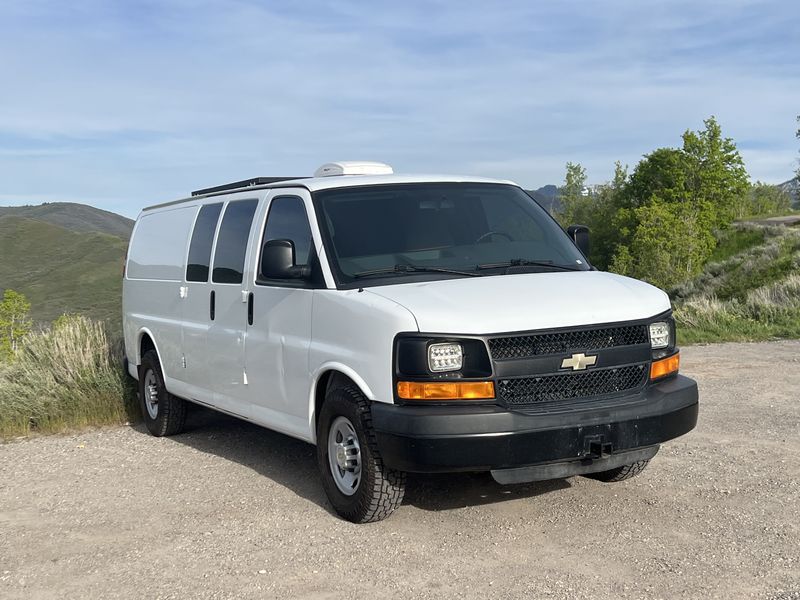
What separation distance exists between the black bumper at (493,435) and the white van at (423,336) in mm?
11

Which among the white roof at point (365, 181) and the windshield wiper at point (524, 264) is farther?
the white roof at point (365, 181)

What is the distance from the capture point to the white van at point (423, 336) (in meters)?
5.19

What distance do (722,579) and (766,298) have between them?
14.9m

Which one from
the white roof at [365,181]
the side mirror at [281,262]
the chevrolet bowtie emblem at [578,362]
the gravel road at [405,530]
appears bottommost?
the gravel road at [405,530]

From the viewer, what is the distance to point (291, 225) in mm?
6586

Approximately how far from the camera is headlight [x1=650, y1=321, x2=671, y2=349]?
19.0 ft

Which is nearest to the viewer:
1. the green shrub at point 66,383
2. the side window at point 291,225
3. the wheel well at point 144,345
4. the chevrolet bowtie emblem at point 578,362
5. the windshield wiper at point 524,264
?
the chevrolet bowtie emblem at point 578,362

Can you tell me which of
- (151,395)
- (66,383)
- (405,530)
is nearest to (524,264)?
(405,530)

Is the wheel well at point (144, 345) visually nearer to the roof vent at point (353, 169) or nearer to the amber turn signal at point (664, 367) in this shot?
the roof vent at point (353, 169)

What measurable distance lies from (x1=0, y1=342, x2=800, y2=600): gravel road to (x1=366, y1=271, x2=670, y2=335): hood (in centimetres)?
124

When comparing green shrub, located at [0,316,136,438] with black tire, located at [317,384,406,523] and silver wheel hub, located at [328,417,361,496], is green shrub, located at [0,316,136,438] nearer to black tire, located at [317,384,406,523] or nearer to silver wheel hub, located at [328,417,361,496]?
silver wheel hub, located at [328,417,361,496]

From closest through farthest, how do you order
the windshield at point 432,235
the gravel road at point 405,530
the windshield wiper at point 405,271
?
the gravel road at point 405,530 < the windshield wiper at point 405,271 < the windshield at point 432,235

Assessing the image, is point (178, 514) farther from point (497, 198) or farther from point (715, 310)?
point (715, 310)

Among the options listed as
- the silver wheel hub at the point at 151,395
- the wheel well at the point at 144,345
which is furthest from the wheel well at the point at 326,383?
the wheel well at the point at 144,345
